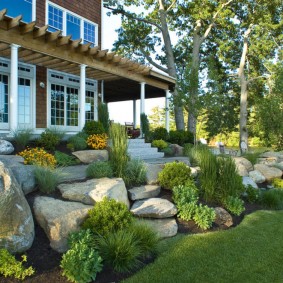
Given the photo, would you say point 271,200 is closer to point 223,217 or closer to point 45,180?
point 223,217

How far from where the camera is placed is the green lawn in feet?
11.2

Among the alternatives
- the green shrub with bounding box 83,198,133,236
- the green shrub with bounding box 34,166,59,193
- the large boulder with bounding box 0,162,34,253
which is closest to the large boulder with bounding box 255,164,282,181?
the green shrub with bounding box 83,198,133,236

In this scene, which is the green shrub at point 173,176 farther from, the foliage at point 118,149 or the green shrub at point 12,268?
the green shrub at point 12,268

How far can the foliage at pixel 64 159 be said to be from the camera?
7.14m

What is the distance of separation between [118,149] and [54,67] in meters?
6.72

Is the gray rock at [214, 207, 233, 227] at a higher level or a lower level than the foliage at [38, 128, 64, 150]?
lower

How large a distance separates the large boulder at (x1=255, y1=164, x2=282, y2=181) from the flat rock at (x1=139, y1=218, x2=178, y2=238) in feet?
17.1

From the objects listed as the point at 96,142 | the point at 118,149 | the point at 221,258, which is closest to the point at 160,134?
the point at 96,142

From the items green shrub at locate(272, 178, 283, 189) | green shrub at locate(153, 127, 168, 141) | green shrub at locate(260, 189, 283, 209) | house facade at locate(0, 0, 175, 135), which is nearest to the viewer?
green shrub at locate(260, 189, 283, 209)

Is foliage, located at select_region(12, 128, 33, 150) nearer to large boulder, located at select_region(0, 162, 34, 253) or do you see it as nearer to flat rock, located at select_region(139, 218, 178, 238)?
large boulder, located at select_region(0, 162, 34, 253)

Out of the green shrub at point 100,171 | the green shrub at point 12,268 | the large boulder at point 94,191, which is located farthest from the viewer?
the green shrub at point 100,171

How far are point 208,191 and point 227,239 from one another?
4.49ft

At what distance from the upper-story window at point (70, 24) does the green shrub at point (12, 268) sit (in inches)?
402

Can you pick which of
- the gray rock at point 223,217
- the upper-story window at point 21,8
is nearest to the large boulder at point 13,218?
the gray rock at point 223,217
